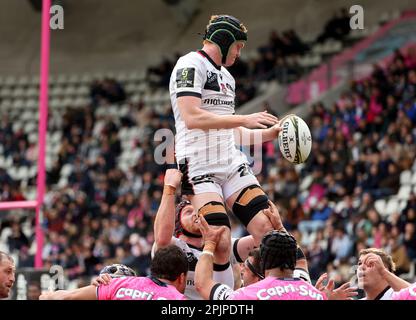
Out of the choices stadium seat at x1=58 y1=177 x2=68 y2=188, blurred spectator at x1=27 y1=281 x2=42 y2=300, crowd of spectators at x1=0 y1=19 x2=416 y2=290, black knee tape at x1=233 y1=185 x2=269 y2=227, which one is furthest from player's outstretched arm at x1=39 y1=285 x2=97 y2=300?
stadium seat at x1=58 y1=177 x2=68 y2=188

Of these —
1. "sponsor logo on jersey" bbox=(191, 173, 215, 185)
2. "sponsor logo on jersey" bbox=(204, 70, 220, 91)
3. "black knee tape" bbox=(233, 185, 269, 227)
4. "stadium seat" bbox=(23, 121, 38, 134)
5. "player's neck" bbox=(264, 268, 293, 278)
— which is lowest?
"player's neck" bbox=(264, 268, 293, 278)

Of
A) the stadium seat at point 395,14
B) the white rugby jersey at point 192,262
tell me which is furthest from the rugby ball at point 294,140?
the stadium seat at point 395,14

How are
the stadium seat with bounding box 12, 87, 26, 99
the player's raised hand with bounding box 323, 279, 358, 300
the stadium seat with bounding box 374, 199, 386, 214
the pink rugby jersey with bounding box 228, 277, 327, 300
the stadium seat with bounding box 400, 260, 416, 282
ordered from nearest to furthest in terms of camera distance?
the pink rugby jersey with bounding box 228, 277, 327, 300 → the player's raised hand with bounding box 323, 279, 358, 300 → the stadium seat with bounding box 400, 260, 416, 282 → the stadium seat with bounding box 374, 199, 386, 214 → the stadium seat with bounding box 12, 87, 26, 99

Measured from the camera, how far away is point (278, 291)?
6340 mm

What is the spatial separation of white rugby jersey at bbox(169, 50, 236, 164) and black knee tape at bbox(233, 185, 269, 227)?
0.32m

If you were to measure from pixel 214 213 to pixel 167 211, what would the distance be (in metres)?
0.40

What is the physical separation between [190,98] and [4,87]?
22.9 m

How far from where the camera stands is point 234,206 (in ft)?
26.1

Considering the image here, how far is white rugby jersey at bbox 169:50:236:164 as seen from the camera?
7.83 metres

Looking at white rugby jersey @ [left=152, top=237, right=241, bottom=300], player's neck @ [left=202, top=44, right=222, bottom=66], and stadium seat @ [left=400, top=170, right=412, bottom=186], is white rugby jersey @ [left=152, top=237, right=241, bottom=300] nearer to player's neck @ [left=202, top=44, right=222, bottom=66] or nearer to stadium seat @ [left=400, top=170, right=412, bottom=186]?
player's neck @ [left=202, top=44, right=222, bottom=66]

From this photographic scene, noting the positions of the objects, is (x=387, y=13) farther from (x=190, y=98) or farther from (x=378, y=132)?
(x=190, y=98)

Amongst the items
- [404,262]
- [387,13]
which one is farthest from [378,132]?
[387,13]

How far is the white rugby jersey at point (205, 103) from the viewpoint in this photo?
7.83 m

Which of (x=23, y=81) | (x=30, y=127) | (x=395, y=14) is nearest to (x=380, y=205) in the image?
(x=395, y=14)
